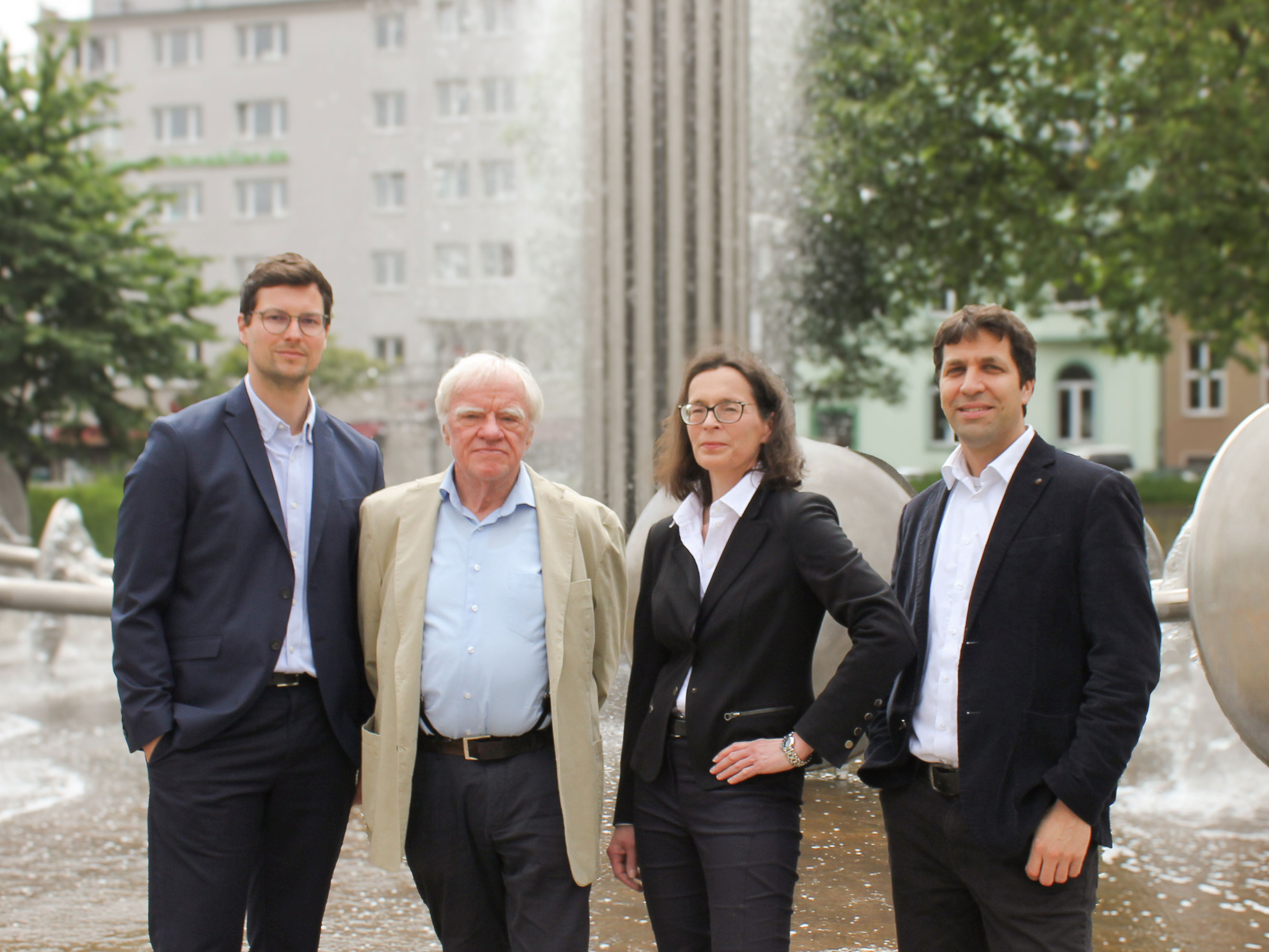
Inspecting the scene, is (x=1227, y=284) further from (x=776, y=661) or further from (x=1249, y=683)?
(x=776, y=661)

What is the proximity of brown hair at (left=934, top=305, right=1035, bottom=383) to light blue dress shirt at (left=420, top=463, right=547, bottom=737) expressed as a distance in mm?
978

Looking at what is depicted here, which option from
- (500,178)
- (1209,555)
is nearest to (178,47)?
(500,178)

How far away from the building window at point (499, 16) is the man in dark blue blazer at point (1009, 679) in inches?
1098

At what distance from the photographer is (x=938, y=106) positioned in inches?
669

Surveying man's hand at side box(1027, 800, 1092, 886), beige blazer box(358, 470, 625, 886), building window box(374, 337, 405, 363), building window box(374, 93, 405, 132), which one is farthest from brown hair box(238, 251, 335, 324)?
building window box(374, 93, 405, 132)

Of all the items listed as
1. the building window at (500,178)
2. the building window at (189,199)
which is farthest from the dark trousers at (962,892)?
the building window at (189,199)

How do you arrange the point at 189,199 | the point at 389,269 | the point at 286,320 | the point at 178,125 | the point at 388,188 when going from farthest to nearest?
the point at 178,125
the point at 189,199
the point at 388,188
the point at 389,269
the point at 286,320

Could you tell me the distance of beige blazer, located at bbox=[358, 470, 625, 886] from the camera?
104 inches

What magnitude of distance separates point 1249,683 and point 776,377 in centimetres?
171

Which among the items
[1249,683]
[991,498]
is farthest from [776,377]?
[1249,683]

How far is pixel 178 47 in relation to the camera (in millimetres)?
43125

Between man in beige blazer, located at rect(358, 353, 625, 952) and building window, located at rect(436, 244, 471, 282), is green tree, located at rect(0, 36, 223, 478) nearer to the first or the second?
building window, located at rect(436, 244, 471, 282)

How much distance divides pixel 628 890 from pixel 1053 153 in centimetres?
1524

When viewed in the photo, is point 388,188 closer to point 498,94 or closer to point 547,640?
point 498,94
